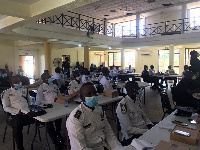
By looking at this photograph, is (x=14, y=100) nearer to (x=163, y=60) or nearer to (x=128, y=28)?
(x=128, y=28)

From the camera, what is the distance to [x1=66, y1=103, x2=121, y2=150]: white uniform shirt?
1.82 m

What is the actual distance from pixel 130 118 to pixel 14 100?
2194 millimetres

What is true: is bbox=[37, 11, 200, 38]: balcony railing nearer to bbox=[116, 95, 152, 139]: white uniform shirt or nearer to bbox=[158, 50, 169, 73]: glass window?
bbox=[158, 50, 169, 73]: glass window

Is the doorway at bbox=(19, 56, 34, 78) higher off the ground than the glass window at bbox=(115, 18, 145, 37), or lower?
lower

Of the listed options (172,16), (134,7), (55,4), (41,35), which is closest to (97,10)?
(134,7)

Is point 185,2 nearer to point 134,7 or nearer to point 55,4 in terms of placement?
point 134,7

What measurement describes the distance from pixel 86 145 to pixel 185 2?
44.6 ft

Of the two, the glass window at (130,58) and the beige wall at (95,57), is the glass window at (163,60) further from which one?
the beige wall at (95,57)

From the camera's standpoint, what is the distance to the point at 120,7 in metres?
13.4

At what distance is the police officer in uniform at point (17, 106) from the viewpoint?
3.07m

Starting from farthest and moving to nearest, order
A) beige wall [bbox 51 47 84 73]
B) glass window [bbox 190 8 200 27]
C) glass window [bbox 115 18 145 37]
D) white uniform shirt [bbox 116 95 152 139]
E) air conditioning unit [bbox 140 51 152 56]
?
air conditioning unit [bbox 140 51 152 56]
beige wall [bbox 51 47 84 73]
glass window [bbox 115 18 145 37]
glass window [bbox 190 8 200 27]
white uniform shirt [bbox 116 95 152 139]

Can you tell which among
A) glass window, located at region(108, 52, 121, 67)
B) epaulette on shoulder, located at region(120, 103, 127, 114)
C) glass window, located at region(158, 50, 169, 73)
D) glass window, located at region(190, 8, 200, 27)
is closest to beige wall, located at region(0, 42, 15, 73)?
glass window, located at region(108, 52, 121, 67)

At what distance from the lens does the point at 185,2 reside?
12602mm

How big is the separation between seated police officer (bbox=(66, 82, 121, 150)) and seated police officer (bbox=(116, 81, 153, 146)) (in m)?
0.31
